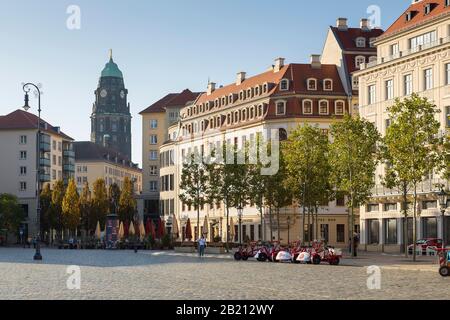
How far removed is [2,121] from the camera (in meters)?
147

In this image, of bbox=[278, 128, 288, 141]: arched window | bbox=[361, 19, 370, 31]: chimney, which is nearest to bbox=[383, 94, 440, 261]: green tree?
bbox=[278, 128, 288, 141]: arched window

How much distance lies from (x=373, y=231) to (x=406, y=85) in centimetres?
1387

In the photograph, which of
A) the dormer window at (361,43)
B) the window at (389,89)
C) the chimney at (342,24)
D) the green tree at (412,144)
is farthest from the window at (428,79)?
the chimney at (342,24)

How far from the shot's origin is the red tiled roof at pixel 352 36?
100438 mm

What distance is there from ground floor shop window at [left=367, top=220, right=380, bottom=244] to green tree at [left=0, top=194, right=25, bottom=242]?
60897mm

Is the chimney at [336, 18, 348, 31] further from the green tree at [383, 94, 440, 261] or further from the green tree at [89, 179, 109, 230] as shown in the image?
the green tree at [89, 179, 109, 230]

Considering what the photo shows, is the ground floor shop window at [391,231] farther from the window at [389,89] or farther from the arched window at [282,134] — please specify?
the arched window at [282,134]

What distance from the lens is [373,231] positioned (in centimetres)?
8075

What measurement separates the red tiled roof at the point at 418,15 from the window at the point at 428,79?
4249mm

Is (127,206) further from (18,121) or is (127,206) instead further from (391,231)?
(391,231)
